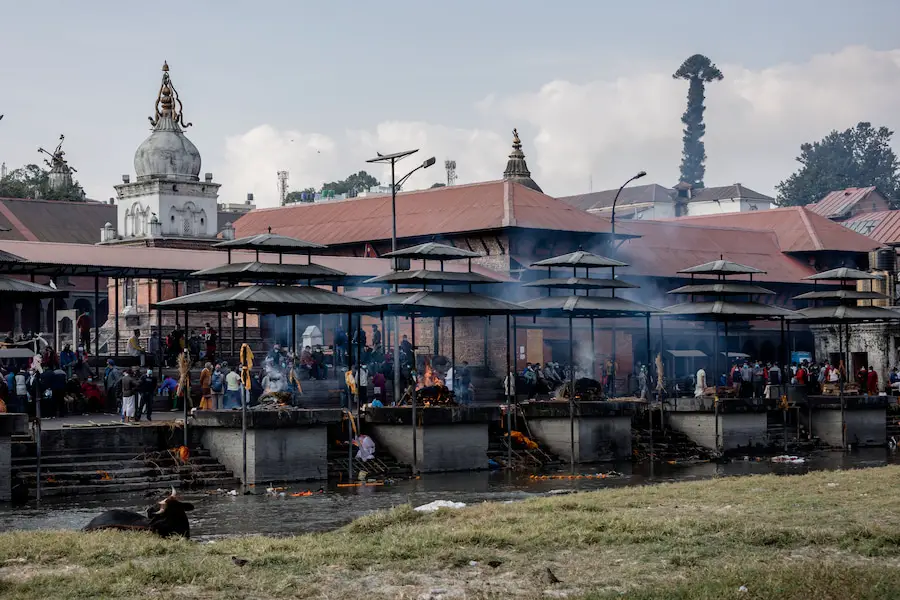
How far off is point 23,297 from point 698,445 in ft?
60.6

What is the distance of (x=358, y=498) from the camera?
90.3ft

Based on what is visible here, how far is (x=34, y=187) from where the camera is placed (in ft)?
341

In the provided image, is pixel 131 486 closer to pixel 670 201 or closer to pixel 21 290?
pixel 21 290

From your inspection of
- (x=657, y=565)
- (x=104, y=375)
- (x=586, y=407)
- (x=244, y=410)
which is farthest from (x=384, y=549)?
(x=104, y=375)

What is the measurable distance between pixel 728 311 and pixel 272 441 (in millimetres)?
16471

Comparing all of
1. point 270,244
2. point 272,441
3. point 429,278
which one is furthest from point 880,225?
point 272,441

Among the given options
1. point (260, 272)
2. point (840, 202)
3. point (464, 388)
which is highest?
point (840, 202)

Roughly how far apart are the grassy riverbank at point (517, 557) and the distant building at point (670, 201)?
107m

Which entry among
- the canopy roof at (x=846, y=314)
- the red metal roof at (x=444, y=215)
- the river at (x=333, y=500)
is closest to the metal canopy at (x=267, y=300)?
the river at (x=333, y=500)

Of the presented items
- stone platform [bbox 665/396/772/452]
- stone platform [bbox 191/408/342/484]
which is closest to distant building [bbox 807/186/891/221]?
A: stone platform [bbox 665/396/772/452]

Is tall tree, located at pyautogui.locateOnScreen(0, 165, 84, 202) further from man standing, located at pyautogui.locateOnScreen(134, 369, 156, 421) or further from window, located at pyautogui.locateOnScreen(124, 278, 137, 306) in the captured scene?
man standing, located at pyautogui.locateOnScreen(134, 369, 156, 421)

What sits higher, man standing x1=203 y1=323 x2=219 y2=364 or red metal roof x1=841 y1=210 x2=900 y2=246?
red metal roof x1=841 y1=210 x2=900 y2=246

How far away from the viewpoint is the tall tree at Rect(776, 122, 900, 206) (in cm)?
13600

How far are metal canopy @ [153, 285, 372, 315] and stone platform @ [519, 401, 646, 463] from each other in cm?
603
